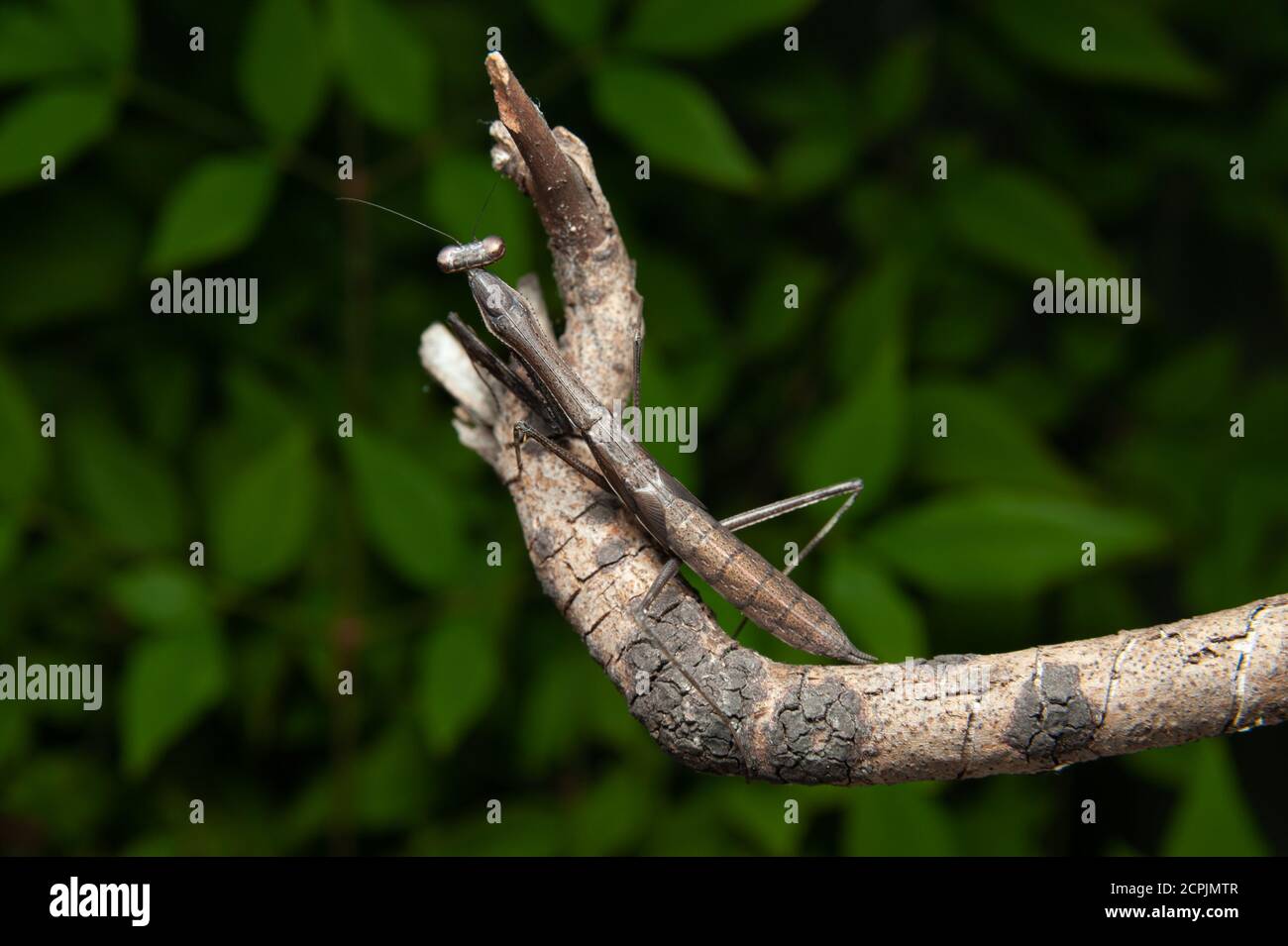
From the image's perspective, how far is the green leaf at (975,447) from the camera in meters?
1.99

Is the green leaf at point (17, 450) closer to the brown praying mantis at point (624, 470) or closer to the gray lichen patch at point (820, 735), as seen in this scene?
the brown praying mantis at point (624, 470)

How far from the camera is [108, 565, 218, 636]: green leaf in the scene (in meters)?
1.83

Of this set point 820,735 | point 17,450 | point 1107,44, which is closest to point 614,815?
point 820,735

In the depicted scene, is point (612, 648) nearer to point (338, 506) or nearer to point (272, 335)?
point (338, 506)

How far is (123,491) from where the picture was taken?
6.82ft

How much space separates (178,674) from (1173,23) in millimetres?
2369

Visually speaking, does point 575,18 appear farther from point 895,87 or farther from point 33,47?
point 33,47

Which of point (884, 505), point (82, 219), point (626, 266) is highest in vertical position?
point (82, 219)

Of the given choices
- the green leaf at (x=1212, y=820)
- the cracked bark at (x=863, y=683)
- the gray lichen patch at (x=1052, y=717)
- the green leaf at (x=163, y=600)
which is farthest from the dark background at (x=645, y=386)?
the gray lichen patch at (x=1052, y=717)

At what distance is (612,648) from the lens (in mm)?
1127

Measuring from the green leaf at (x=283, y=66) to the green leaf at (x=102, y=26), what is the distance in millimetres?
194

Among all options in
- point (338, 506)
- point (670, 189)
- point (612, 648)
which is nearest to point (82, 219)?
point (338, 506)

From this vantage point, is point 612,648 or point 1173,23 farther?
point 1173,23

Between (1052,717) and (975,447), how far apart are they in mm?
1090
